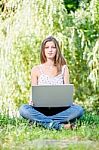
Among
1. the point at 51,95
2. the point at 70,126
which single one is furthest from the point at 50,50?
the point at 70,126

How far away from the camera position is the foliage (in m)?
9.49

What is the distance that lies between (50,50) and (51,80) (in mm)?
315

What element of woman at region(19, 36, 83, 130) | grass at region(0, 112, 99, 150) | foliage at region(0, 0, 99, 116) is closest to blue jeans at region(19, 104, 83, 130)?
woman at region(19, 36, 83, 130)

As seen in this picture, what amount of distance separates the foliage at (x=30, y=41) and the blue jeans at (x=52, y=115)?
14.7 feet

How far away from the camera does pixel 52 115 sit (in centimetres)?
511

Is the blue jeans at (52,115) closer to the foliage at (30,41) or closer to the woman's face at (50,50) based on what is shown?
the woman's face at (50,50)

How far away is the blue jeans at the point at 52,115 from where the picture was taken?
195 inches

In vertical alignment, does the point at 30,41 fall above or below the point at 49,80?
above

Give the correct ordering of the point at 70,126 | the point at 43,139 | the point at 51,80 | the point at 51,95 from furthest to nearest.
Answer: the point at 51,80, the point at 51,95, the point at 70,126, the point at 43,139

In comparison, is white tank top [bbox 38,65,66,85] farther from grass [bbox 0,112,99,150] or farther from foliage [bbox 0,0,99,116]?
foliage [bbox 0,0,99,116]

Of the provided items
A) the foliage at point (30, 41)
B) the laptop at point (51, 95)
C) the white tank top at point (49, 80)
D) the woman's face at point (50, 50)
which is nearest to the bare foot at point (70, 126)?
the laptop at point (51, 95)

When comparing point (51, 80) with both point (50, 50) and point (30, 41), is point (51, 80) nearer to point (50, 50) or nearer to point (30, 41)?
point (50, 50)

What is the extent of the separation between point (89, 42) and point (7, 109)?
2035 millimetres

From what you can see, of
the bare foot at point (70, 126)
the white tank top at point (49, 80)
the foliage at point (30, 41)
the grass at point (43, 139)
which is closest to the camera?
the grass at point (43, 139)
